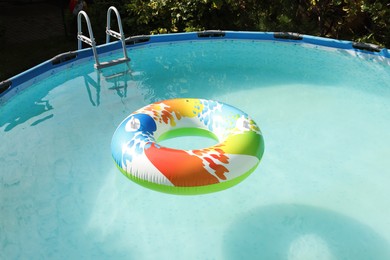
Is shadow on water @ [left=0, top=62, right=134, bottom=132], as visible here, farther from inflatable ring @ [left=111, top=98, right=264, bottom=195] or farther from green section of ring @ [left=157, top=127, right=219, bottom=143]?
inflatable ring @ [left=111, top=98, right=264, bottom=195]

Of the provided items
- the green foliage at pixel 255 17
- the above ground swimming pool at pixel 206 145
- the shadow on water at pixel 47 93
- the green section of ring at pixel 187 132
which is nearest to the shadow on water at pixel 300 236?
the above ground swimming pool at pixel 206 145

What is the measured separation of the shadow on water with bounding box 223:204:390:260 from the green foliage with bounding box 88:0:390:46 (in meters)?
5.75

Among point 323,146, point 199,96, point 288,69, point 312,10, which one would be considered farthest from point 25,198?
point 312,10

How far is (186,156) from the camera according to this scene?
3.81 m

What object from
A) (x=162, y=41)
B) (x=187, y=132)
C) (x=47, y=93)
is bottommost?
(x=47, y=93)

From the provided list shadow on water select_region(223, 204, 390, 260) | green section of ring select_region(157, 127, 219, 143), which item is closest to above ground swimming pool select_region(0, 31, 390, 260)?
shadow on water select_region(223, 204, 390, 260)

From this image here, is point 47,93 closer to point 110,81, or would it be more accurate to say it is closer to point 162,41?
point 110,81

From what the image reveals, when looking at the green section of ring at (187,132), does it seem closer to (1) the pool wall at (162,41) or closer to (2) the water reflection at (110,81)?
(2) the water reflection at (110,81)

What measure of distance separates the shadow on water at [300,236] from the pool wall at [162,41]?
15.7 ft

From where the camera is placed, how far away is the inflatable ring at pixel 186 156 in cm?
373

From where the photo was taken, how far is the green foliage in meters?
9.38

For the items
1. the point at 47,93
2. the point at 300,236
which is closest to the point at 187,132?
the point at 300,236

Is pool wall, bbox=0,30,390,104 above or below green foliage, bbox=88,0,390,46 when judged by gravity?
below

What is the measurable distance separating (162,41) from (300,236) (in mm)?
6512
